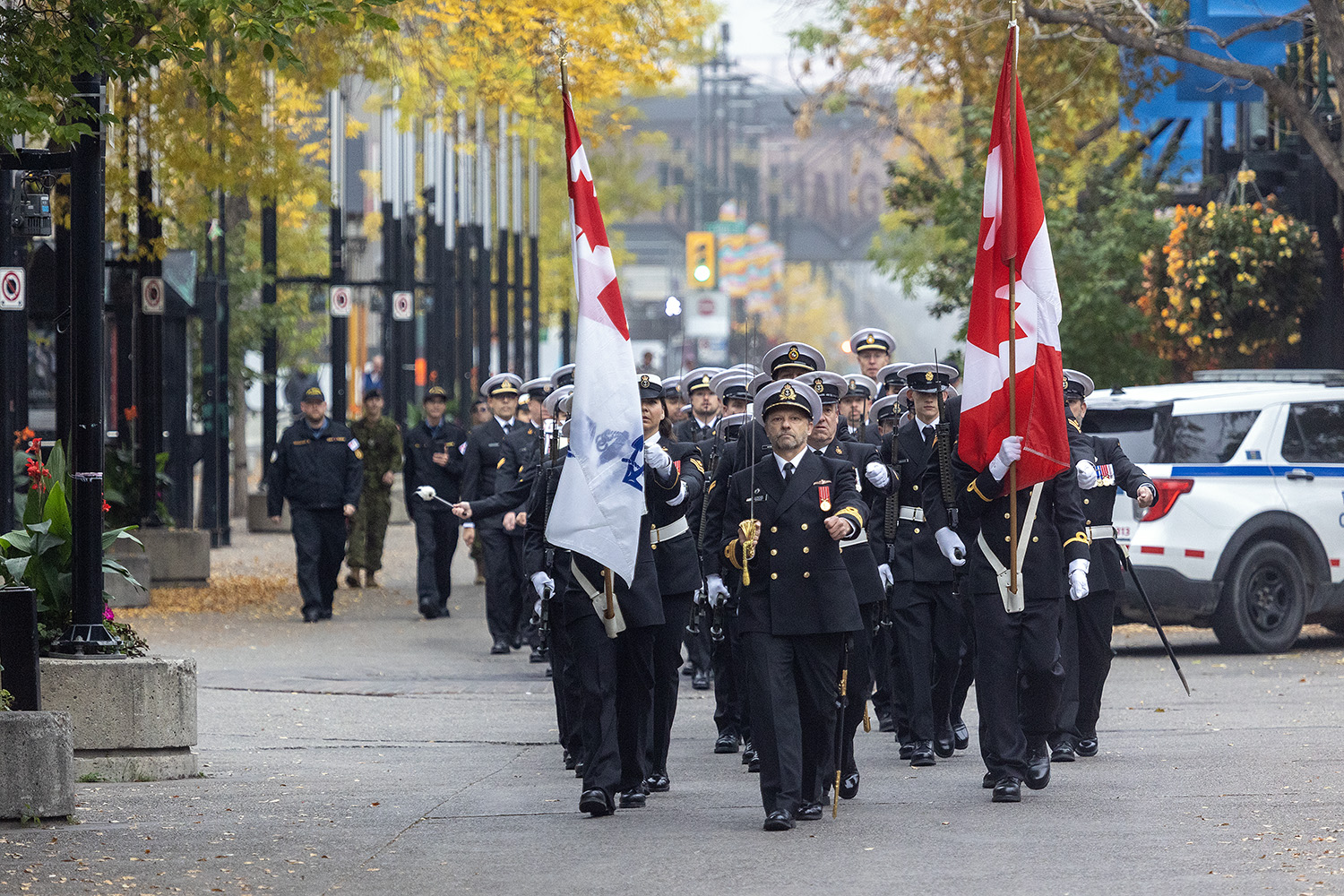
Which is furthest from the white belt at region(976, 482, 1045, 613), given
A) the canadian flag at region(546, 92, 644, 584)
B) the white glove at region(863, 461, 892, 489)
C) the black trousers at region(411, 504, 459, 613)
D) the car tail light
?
the black trousers at region(411, 504, 459, 613)

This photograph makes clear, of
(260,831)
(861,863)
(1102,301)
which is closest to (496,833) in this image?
(260,831)

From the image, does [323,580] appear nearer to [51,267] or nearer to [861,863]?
[51,267]

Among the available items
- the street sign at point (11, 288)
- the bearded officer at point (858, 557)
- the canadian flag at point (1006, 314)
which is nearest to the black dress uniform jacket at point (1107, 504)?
the bearded officer at point (858, 557)

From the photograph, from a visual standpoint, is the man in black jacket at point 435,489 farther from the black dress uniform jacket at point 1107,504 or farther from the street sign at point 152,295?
the black dress uniform jacket at point 1107,504

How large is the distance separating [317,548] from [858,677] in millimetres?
9241

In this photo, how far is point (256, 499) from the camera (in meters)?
30.2

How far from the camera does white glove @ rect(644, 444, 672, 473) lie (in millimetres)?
9633

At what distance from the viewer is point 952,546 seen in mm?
10039

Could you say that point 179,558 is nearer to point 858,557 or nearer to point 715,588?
point 715,588

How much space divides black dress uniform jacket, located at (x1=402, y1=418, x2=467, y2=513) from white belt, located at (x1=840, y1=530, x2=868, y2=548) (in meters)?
9.43

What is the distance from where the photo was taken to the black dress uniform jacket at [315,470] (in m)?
18.3

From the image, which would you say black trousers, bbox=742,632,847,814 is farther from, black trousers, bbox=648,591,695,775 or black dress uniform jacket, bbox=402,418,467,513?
black dress uniform jacket, bbox=402,418,467,513

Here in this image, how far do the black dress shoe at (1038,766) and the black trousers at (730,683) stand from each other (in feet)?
5.78

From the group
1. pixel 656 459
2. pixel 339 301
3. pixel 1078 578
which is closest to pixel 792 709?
pixel 656 459
